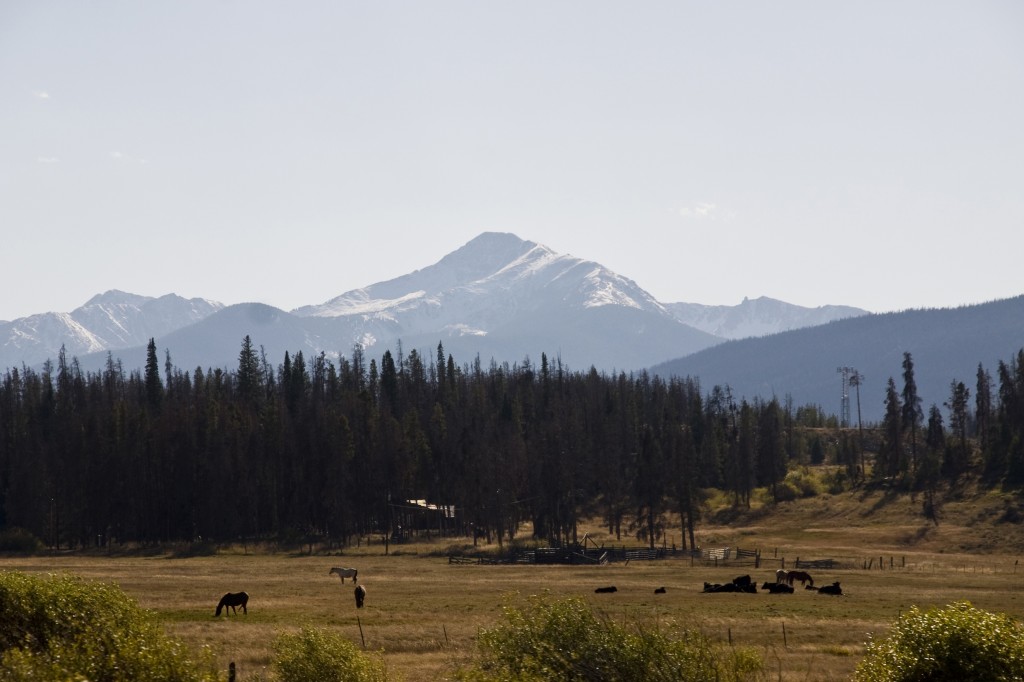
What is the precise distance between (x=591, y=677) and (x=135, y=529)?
11894 centimetres

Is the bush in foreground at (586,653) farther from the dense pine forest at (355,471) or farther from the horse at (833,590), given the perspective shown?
the dense pine forest at (355,471)

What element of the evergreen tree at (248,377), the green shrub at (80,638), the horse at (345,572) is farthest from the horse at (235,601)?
the evergreen tree at (248,377)

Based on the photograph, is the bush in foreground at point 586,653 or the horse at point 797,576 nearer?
the bush in foreground at point 586,653

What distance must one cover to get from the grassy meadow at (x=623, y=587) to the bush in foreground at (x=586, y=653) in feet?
3.19

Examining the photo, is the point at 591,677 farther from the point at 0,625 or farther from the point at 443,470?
the point at 443,470

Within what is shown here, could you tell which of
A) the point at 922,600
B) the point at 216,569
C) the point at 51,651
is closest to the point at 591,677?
the point at 51,651

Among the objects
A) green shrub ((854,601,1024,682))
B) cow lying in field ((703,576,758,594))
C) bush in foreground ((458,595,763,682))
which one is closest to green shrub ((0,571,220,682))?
bush in foreground ((458,595,763,682))

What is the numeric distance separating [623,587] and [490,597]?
12.3 metres

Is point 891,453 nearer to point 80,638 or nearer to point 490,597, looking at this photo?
point 490,597

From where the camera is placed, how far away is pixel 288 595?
219 ft

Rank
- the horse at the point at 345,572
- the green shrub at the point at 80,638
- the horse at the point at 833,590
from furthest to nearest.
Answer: the horse at the point at 345,572 < the horse at the point at 833,590 < the green shrub at the point at 80,638

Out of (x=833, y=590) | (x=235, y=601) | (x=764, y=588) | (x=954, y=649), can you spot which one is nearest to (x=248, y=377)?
(x=764, y=588)

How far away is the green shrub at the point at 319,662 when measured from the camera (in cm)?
2877

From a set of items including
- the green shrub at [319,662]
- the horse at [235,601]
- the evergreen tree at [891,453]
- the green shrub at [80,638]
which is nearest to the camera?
the green shrub at [80,638]
